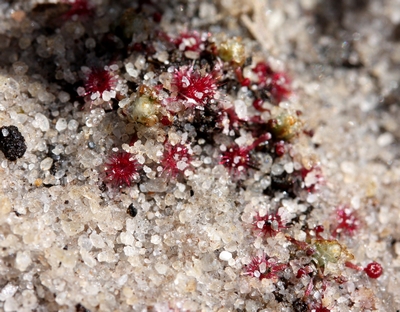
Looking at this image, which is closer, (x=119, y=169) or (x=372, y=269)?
(x=119, y=169)

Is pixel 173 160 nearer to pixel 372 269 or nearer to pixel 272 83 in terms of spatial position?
pixel 272 83

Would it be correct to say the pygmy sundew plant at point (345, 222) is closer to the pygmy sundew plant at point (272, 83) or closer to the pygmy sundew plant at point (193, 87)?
the pygmy sundew plant at point (272, 83)

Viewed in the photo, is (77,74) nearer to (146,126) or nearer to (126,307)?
(146,126)

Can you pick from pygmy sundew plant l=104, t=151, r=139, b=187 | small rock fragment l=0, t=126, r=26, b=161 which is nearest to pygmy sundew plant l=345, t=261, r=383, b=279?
pygmy sundew plant l=104, t=151, r=139, b=187

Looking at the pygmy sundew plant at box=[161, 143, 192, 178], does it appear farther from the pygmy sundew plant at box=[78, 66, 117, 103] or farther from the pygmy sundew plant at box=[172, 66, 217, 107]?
the pygmy sundew plant at box=[78, 66, 117, 103]

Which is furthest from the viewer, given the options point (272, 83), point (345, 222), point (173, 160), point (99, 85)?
point (272, 83)

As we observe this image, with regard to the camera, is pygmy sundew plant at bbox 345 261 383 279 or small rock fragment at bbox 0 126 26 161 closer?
small rock fragment at bbox 0 126 26 161

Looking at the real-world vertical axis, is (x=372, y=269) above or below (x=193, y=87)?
below

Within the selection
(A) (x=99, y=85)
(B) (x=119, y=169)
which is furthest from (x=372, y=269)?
(A) (x=99, y=85)

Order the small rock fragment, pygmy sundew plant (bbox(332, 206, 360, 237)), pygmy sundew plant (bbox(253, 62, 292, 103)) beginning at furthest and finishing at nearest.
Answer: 1. pygmy sundew plant (bbox(253, 62, 292, 103))
2. pygmy sundew plant (bbox(332, 206, 360, 237))
3. the small rock fragment

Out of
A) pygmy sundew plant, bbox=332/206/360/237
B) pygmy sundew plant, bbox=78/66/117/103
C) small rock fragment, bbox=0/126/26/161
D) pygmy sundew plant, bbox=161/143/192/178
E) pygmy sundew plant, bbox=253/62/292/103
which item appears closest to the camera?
small rock fragment, bbox=0/126/26/161
